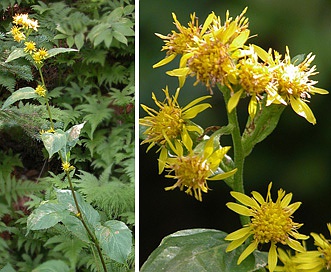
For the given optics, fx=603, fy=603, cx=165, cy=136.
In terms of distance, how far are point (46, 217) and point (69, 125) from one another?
30cm

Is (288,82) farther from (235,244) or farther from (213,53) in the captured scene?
(235,244)

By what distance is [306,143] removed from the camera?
3.83 feet

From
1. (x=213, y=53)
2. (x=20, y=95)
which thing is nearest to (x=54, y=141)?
(x=20, y=95)

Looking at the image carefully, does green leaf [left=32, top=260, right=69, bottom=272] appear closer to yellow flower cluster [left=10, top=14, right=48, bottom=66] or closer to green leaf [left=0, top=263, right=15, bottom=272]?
green leaf [left=0, top=263, right=15, bottom=272]

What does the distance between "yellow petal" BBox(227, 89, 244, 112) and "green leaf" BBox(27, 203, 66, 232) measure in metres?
0.40

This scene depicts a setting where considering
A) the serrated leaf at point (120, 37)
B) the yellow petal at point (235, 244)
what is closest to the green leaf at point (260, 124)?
the yellow petal at point (235, 244)

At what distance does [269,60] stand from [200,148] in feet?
0.47

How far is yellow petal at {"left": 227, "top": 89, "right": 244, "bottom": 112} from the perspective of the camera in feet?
2.43

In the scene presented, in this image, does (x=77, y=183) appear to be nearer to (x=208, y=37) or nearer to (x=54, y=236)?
(x=54, y=236)

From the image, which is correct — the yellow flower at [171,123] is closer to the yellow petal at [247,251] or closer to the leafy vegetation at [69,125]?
the yellow petal at [247,251]

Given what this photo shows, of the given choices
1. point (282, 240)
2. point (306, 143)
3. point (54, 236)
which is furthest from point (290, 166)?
point (54, 236)

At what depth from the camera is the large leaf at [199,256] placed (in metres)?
0.76

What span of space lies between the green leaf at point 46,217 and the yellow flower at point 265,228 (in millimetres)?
336

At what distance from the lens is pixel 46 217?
3.29 ft
